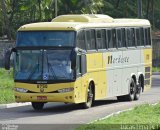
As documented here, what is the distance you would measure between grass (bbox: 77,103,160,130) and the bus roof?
13.3 feet

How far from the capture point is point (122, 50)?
28297 mm

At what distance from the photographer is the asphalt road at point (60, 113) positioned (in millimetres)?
20234

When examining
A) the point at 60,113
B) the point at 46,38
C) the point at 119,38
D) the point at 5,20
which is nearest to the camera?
the point at 60,113

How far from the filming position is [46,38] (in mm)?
23797

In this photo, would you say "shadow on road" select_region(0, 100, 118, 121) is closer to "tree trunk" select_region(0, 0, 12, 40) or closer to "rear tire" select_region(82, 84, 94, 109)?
"rear tire" select_region(82, 84, 94, 109)

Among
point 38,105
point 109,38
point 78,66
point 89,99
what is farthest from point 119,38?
point 38,105

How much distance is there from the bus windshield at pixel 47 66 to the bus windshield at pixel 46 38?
0.26m

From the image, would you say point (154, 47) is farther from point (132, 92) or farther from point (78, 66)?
point (78, 66)

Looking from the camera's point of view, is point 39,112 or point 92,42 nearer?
point 39,112

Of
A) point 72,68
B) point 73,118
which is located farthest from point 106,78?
point 73,118

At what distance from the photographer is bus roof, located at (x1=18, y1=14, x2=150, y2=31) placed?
24.0m

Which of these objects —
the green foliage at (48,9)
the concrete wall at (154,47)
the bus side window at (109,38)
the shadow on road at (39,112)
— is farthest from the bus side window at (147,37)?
the green foliage at (48,9)

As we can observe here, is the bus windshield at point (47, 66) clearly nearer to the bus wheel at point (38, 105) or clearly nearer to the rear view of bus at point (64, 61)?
the rear view of bus at point (64, 61)

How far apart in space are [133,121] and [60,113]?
20.1 feet
